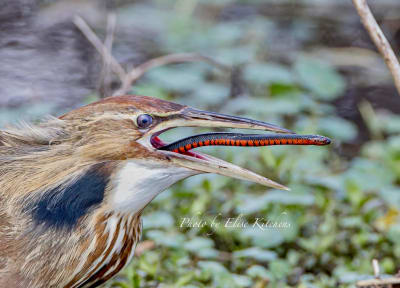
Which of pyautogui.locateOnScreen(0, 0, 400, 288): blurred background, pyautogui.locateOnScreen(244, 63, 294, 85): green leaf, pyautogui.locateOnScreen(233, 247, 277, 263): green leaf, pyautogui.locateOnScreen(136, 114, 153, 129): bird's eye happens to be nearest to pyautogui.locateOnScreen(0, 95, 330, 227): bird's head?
pyautogui.locateOnScreen(136, 114, 153, 129): bird's eye

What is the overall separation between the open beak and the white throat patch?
44mm

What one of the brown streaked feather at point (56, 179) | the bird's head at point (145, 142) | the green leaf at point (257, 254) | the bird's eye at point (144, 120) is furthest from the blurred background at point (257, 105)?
the bird's eye at point (144, 120)

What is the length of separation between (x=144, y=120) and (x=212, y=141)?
0.26m

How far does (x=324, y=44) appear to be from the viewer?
7.20 m

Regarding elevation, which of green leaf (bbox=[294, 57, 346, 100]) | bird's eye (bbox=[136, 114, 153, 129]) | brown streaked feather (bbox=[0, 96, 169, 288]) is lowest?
green leaf (bbox=[294, 57, 346, 100])

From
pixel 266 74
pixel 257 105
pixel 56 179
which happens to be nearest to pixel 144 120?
pixel 56 179

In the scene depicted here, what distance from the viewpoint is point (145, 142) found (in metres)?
2.88

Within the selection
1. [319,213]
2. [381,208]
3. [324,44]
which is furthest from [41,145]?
[324,44]

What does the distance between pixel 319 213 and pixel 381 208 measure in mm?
372

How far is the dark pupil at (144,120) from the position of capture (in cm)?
286

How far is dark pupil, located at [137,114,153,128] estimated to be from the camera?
2859 mm

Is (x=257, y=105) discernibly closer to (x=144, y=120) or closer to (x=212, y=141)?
(x=212, y=141)

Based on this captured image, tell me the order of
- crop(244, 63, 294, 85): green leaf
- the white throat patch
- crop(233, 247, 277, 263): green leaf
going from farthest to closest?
crop(244, 63, 294, 85): green leaf → crop(233, 247, 277, 263): green leaf → the white throat patch

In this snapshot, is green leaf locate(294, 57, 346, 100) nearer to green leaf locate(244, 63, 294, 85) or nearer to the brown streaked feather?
green leaf locate(244, 63, 294, 85)
